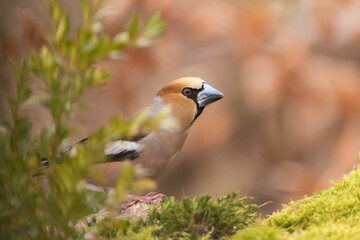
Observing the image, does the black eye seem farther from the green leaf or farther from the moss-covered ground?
the green leaf

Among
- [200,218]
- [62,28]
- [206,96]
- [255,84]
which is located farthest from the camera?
[255,84]

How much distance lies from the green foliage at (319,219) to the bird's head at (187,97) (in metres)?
0.55

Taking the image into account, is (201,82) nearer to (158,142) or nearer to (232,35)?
(158,142)

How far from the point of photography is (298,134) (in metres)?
5.22

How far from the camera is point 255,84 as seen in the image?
5.23 meters

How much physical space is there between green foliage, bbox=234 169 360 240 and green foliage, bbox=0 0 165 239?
2.02 feet

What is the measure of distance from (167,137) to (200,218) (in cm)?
65

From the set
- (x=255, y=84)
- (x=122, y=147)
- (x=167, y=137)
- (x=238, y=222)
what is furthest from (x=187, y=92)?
(x=255, y=84)

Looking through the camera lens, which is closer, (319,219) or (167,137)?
Result: (319,219)

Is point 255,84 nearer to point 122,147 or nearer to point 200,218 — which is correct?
point 122,147

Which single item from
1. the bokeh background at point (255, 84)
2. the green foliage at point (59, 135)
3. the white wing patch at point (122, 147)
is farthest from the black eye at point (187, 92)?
the bokeh background at point (255, 84)

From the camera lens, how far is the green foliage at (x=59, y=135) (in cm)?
169

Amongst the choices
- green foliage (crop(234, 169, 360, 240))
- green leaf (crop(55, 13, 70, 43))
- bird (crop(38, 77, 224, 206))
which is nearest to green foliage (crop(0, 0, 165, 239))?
green leaf (crop(55, 13, 70, 43))

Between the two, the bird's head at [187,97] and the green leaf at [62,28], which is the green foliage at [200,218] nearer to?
the bird's head at [187,97]
